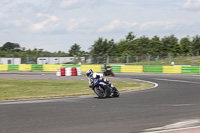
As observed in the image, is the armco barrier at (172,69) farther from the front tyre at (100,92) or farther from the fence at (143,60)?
the front tyre at (100,92)

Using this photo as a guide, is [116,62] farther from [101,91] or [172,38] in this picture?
[172,38]

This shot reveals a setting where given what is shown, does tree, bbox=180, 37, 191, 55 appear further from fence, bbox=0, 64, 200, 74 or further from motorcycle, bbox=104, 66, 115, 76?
motorcycle, bbox=104, 66, 115, 76

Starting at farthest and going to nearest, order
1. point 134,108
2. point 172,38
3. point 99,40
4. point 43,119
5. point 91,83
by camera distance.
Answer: point 99,40 → point 172,38 → point 91,83 → point 134,108 → point 43,119

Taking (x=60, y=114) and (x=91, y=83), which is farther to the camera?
(x=91, y=83)

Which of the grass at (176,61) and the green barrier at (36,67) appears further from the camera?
the green barrier at (36,67)

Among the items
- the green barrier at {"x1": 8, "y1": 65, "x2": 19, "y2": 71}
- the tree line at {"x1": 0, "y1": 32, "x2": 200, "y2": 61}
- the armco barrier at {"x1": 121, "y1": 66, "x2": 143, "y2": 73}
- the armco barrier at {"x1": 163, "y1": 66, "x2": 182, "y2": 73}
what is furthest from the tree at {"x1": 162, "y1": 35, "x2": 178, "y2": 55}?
the green barrier at {"x1": 8, "y1": 65, "x2": 19, "y2": 71}

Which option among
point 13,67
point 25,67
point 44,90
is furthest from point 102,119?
point 13,67

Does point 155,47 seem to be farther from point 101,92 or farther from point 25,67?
point 101,92

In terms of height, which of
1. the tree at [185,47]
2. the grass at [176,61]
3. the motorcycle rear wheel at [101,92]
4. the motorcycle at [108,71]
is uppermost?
the tree at [185,47]

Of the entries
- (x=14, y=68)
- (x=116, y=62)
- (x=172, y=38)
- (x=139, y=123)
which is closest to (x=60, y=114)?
(x=139, y=123)

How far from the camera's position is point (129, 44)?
7406 centimetres

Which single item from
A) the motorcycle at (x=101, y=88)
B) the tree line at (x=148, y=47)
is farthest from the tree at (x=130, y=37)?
the motorcycle at (x=101, y=88)

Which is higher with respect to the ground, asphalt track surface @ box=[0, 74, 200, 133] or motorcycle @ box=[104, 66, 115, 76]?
motorcycle @ box=[104, 66, 115, 76]

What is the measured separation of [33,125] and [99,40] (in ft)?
234
